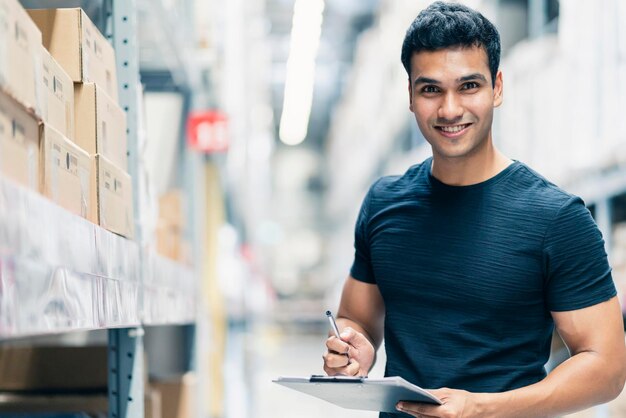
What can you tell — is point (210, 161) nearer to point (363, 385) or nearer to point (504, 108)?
point (504, 108)

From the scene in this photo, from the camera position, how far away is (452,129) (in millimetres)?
1833

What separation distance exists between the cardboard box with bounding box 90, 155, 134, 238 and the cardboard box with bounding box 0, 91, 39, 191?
406mm

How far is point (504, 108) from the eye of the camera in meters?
4.54

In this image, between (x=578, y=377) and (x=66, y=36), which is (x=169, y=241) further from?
(x=578, y=377)

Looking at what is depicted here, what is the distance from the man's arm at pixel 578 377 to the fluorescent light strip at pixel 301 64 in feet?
16.2

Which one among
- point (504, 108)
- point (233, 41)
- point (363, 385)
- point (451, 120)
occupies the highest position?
point (233, 41)

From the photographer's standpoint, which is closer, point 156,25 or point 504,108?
point 156,25

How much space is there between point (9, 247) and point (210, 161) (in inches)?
267

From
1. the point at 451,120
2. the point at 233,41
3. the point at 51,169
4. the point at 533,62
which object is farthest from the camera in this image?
the point at 233,41

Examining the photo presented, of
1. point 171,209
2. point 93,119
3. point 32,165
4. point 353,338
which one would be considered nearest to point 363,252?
point 353,338

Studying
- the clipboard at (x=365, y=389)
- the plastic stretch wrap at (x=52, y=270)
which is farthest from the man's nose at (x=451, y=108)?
the plastic stretch wrap at (x=52, y=270)

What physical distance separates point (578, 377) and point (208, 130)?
4.12 meters

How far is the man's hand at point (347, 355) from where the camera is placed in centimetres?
188

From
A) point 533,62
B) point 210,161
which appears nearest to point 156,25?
point 533,62
